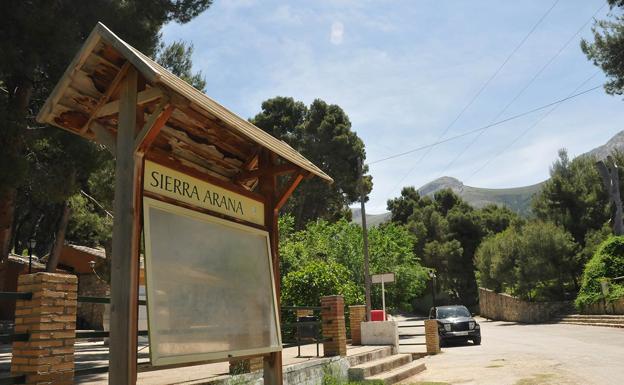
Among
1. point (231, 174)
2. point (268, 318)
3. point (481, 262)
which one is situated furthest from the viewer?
point (481, 262)

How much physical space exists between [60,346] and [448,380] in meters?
8.13

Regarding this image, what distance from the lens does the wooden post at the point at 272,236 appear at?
579cm

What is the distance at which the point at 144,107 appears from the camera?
4.77 meters

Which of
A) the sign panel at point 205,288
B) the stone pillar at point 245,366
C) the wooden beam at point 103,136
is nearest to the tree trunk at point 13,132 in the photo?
the stone pillar at point 245,366

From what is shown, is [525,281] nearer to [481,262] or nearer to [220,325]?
[481,262]

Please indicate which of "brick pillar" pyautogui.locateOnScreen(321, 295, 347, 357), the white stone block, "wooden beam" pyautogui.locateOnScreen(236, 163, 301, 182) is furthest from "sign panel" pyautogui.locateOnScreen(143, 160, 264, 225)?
the white stone block

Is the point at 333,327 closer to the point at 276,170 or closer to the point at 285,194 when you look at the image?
the point at 285,194

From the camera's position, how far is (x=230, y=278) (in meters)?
5.07

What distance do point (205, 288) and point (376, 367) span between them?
23.3 feet

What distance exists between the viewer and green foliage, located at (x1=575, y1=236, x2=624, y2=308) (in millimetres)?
26125

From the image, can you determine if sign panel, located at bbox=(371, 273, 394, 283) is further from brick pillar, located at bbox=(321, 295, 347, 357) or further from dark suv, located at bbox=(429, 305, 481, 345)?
brick pillar, located at bbox=(321, 295, 347, 357)

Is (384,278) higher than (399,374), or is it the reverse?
(384,278)

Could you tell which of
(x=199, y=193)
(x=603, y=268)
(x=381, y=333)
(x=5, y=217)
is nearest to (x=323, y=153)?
(x=603, y=268)

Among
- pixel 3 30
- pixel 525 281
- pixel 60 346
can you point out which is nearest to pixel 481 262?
pixel 525 281
